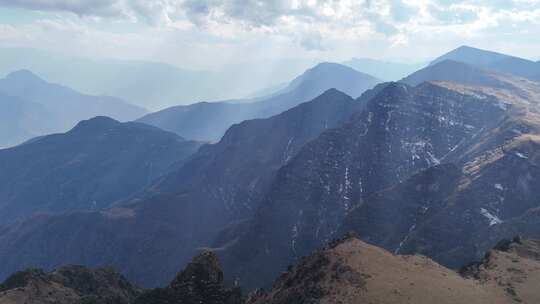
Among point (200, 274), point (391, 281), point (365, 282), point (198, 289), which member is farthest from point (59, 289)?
point (391, 281)

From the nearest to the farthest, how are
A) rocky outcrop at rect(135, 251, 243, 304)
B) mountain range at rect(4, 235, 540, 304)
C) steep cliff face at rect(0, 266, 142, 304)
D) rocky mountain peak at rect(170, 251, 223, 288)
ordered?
mountain range at rect(4, 235, 540, 304), rocky outcrop at rect(135, 251, 243, 304), rocky mountain peak at rect(170, 251, 223, 288), steep cliff face at rect(0, 266, 142, 304)

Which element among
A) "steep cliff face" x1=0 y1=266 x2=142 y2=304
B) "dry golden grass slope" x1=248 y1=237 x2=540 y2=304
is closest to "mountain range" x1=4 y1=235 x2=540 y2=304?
"dry golden grass slope" x1=248 y1=237 x2=540 y2=304

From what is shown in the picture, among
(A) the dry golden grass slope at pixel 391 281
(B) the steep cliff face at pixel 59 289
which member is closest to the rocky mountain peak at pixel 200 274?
(A) the dry golden grass slope at pixel 391 281

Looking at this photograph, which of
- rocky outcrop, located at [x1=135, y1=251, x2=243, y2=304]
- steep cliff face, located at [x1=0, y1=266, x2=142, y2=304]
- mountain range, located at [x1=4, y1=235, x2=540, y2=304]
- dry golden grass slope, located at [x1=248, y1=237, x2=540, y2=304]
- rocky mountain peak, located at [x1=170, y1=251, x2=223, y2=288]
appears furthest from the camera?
steep cliff face, located at [x1=0, y1=266, x2=142, y2=304]

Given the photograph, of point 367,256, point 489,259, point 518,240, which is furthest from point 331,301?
point 518,240

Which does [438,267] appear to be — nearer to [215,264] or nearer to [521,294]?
[521,294]

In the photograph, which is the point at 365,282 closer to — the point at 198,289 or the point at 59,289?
the point at 198,289

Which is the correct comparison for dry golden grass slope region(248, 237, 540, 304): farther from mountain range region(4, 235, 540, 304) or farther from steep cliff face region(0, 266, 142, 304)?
steep cliff face region(0, 266, 142, 304)

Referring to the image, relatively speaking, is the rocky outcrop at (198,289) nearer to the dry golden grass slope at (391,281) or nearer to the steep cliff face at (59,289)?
the dry golden grass slope at (391,281)

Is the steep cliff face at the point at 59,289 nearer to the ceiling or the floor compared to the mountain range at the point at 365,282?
nearer to the floor
